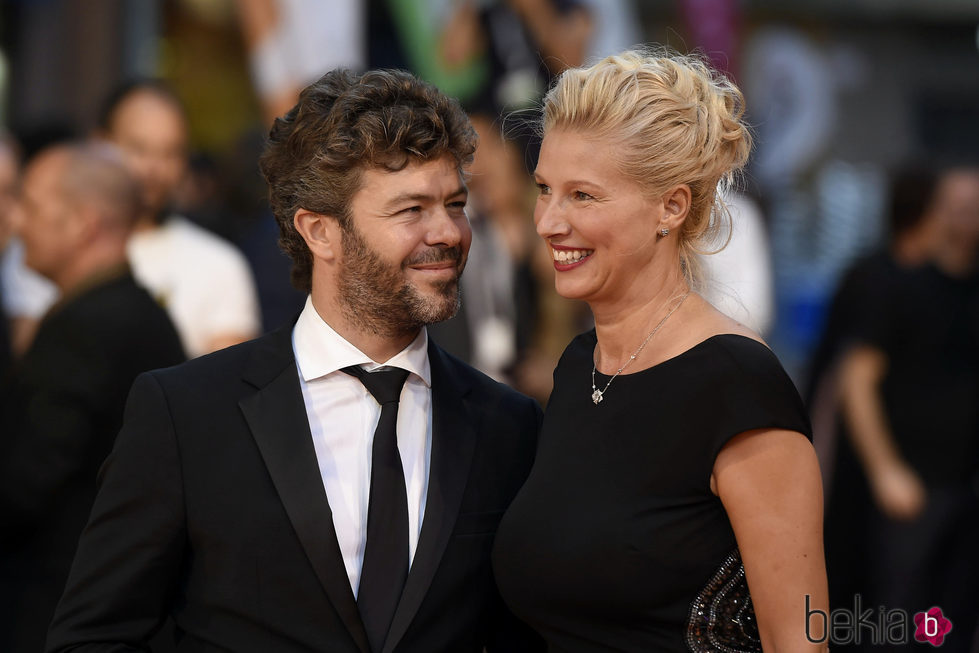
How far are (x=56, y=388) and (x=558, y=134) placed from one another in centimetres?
216

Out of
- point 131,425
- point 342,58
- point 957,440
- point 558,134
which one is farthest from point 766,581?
point 342,58

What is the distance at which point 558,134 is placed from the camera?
9.24 ft

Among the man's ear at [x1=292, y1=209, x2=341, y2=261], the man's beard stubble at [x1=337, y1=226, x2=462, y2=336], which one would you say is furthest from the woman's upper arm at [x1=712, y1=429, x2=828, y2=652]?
the man's ear at [x1=292, y1=209, x2=341, y2=261]

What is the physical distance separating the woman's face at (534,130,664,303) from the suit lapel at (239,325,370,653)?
0.67 meters

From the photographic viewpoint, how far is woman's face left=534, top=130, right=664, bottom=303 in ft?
8.96

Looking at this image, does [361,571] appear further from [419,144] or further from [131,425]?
[419,144]

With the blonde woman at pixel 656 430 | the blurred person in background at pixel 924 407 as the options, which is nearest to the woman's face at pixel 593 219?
the blonde woman at pixel 656 430

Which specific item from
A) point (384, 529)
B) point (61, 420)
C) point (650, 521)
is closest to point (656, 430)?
point (650, 521)

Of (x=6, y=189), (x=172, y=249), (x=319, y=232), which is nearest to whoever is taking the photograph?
(x=319, y=232)

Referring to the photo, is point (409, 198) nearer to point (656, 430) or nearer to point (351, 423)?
point (351, 423)

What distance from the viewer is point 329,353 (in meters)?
2.86

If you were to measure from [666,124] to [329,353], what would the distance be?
923 mm

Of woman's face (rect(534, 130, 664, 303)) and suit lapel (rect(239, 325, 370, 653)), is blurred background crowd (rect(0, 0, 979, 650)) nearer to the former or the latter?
woman's face (rect(534, 130, 664, 303))

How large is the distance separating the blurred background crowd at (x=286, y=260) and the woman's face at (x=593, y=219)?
316 mm
